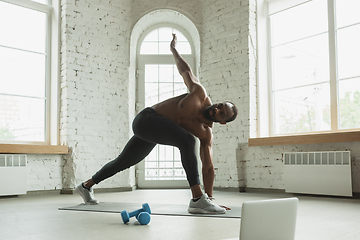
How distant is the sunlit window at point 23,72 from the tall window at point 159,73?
1.54 meters

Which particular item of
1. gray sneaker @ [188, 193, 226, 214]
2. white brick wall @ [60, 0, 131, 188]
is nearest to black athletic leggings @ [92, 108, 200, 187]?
gray sneaker @ [188, 193, 226, 214]

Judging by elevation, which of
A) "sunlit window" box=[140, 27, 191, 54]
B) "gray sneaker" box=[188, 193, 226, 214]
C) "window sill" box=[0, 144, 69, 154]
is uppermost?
"sunlit window" box=[140, 27, 191, 54]

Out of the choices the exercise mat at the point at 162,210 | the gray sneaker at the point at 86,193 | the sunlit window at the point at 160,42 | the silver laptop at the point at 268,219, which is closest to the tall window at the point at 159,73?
the sunlit window at the point at 160,42

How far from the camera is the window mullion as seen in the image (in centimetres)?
461

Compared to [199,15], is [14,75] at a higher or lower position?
lower

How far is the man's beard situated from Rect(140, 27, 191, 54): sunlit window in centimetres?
342

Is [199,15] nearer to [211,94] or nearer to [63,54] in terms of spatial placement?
[211,94]

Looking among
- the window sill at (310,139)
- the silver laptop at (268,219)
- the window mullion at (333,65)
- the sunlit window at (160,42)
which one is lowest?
the silver laptop at (268,219)

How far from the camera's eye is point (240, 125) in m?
5.33

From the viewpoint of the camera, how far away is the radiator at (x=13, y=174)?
444 cm

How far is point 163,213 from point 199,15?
389 centimetres

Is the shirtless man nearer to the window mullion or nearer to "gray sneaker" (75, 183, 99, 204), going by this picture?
"gray sneaker" (75, 183, 99, 204)

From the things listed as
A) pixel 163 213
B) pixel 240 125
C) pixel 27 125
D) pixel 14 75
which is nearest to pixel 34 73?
pixel 14 75

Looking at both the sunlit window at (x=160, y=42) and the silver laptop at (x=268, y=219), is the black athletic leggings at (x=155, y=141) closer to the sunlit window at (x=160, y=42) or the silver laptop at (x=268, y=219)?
the silver laptop at (x=268, y=219)
